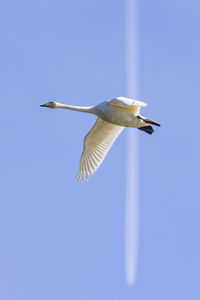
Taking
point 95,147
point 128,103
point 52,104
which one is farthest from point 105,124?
point 128,103

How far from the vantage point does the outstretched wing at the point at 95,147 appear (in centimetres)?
2953

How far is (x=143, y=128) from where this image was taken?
27500mm

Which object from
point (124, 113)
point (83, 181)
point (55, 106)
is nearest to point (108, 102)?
point (124, 113)

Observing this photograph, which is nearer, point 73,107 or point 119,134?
point 73,107

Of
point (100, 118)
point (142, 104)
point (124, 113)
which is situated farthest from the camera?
point (100, 118)

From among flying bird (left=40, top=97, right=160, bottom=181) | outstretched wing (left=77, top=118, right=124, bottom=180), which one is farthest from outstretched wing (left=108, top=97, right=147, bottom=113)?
outstretched wing (left=77, top=118, right=124, bottom=180)

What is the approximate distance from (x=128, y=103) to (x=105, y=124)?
4.35 m

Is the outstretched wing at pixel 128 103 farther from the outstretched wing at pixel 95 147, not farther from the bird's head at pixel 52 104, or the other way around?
the outstretched wing at pixel 95 147

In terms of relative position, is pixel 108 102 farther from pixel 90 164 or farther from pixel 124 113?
pixel 90 164

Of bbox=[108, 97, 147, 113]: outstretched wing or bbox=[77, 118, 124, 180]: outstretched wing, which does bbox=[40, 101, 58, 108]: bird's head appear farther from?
bbox=[108, 97, 147, 113]: outstretched wing

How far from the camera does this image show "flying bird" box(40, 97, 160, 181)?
26.2m

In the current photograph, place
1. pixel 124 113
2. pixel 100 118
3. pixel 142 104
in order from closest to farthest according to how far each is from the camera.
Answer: pixel 142 104, pixel 124 113, pixel 100 118

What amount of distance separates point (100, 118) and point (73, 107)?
206 cm

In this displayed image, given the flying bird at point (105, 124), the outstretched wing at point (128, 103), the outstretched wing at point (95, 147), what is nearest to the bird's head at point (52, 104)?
the flying bird at point (105, 124)
